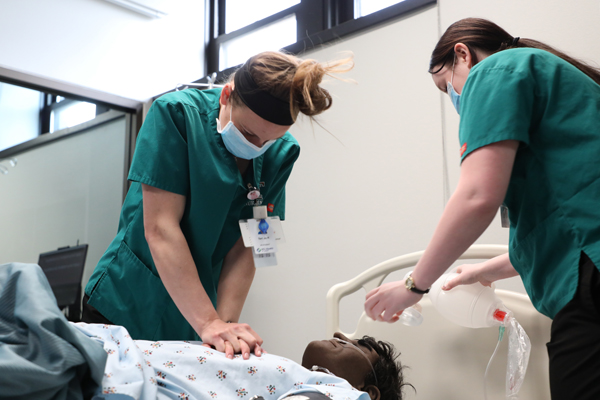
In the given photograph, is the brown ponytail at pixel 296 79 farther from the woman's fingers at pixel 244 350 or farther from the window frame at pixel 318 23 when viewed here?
the window frame at pixel 318 23

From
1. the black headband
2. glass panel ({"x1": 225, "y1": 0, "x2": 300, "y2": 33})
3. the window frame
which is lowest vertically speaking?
the black headband

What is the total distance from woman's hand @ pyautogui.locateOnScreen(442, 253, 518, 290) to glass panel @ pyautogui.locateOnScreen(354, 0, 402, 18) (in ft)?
5.94

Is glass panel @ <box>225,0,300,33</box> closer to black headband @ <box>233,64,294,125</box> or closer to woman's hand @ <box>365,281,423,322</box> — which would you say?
A: black headband @ <box>233,64,294,125</box>

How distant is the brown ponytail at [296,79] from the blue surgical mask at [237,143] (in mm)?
164

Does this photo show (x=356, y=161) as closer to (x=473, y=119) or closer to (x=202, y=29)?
(x=473, y=119)

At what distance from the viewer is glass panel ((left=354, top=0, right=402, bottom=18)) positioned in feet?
9.59

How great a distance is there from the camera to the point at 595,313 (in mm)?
940

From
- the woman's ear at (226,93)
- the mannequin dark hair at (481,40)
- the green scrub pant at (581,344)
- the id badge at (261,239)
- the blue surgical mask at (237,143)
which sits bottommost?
the green scrub pant at (581,344)

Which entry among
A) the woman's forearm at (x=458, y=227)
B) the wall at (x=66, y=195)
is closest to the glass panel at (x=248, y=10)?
the wall at (x=66, y=195)

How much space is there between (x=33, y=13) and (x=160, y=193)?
2.55 m

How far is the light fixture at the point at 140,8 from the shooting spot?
12.1 feet

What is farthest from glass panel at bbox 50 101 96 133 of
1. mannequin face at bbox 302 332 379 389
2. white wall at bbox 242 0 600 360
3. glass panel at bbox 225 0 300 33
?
mannequin face at bbox 302 332 379 389

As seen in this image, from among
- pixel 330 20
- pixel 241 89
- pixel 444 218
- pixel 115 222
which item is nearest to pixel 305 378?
pixel 444 218

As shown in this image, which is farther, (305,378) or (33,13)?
(33,13)
